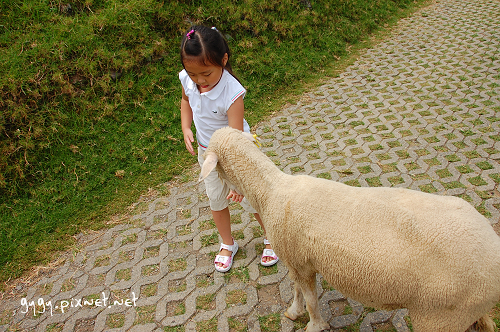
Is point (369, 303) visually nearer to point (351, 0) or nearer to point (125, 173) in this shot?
point (125, 173)

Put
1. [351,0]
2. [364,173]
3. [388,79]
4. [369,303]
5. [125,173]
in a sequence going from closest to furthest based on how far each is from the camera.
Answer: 1. [369,303]
2. [364,173]
3. [125,173]
4. [388,79]
5. [351,0]

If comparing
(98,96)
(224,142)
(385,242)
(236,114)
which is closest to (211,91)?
(236,114)

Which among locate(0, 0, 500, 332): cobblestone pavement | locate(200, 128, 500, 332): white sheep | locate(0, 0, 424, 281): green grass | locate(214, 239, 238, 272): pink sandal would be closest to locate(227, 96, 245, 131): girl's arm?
locate(200, 128, 500, 332): white sheep

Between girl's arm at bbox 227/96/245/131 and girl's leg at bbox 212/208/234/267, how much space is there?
910 mm

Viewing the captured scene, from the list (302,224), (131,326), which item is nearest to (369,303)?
(302,224)

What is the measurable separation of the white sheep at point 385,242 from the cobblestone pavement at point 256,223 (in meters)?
0.93

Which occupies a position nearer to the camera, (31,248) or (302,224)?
(302,224)

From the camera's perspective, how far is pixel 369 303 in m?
1.92

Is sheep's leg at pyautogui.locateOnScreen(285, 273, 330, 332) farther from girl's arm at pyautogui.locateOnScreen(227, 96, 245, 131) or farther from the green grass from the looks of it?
the green grass

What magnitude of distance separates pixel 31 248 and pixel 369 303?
144 inches

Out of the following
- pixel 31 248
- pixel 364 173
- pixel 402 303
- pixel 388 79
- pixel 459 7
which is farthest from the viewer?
pixel 459 7

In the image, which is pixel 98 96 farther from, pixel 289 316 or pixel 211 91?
pixel 289 316

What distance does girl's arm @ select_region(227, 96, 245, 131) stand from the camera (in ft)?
8.18

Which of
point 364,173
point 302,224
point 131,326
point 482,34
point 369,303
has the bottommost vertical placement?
point 482,34
